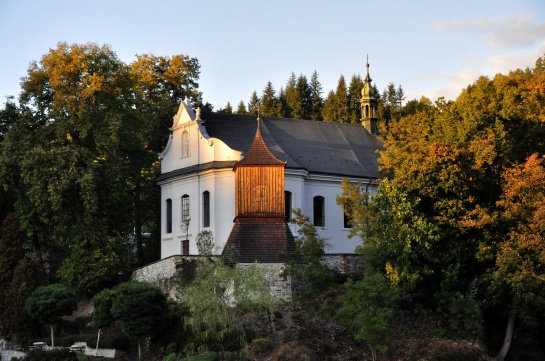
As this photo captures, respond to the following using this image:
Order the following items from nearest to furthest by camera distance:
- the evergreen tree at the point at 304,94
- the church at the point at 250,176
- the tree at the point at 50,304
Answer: the tree at the point at 50,304 < the church at the point at 250,176 < the evergreen tree at the point at 304,94

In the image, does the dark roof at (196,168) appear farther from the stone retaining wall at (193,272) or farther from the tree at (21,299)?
the tree at (21,299)

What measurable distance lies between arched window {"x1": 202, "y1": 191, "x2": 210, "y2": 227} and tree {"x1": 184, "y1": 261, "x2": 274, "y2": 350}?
33.6 ft

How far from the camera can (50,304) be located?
150 feet

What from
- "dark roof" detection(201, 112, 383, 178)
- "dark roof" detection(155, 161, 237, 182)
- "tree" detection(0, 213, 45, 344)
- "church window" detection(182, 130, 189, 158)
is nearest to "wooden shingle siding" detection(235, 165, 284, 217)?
"dark roof" detection(155, 161, 237, 182)

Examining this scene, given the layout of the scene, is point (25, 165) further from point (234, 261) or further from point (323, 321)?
point (323, 321)

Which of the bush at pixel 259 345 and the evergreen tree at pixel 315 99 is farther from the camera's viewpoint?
the evergreen tree at pixel 315 99

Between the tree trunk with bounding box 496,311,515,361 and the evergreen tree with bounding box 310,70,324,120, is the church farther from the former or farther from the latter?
the evergreen tree with bounding box 310,70,324,120

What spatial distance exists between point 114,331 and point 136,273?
16.4 ft

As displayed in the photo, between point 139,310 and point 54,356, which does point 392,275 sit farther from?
point 54,356

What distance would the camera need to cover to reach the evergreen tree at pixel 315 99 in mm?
90938

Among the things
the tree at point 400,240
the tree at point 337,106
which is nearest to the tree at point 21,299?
the tree at point 400,240

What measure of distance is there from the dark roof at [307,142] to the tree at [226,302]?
12213 mm

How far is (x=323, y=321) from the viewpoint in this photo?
44.4 m

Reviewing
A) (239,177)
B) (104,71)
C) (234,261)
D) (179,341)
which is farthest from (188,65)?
(179,341)
